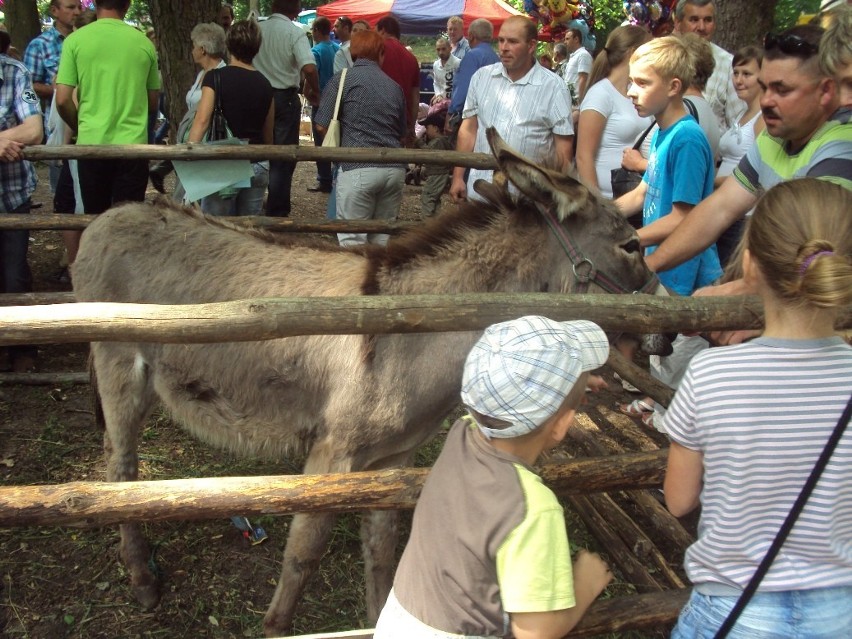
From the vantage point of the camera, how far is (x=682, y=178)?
12.8 feet

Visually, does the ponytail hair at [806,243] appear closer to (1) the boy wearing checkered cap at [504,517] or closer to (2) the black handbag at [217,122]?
(1) the boy wearing checkered cap at [504,517]

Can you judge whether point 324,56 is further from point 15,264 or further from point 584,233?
point 584,233

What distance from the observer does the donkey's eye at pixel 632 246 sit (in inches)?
130

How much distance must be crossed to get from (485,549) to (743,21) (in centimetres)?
878

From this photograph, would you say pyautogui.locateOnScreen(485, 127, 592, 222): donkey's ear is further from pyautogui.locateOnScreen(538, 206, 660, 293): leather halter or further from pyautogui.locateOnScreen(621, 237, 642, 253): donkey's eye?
pyautogui.locateOnScreen(621, 237, 642, 253): donkey's eye

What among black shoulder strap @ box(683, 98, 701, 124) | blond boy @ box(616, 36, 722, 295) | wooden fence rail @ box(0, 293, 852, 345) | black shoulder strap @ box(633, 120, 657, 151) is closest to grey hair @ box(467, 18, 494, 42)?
black shoulder strap @ box(633, 120, 657, 151)

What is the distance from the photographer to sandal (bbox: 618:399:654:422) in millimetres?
5480

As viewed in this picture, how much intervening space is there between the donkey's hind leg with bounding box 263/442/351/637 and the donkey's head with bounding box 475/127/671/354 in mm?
1314

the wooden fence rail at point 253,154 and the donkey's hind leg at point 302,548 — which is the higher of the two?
the wooden fence rail at point 253,154

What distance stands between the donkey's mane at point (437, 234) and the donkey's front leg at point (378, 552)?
3.87 ft

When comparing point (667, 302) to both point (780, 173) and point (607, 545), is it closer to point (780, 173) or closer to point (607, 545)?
point (780, 173)

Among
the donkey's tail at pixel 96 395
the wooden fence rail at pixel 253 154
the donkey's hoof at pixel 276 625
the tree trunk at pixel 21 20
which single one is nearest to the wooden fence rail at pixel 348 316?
the donkey's hoof at pixel 276 625

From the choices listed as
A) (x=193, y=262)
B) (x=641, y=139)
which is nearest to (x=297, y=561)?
(x=193, y=262)

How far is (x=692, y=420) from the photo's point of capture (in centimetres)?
175
